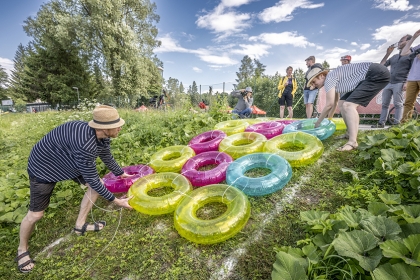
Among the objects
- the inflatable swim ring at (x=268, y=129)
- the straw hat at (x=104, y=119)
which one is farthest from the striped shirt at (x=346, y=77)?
the straw hat at (x=104, y=119)

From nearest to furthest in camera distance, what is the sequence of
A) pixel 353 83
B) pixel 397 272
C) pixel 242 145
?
pixel 397 272
pixel 353 83
pixel 242 145

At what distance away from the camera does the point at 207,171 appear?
119 inches

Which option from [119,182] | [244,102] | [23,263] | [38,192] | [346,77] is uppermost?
[346,77]

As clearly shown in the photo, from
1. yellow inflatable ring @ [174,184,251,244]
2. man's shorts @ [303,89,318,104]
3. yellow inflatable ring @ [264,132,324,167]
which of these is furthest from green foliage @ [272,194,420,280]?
man's shorts @ [303,89,318,104]

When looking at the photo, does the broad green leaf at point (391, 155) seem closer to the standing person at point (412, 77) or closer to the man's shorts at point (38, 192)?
the standing person at point (412, 77)

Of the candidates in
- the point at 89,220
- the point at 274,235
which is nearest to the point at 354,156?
the point at 274,235

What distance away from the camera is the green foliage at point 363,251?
1.09m

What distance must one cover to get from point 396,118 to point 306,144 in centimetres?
273

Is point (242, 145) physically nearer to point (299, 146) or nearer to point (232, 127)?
point (299, 146)

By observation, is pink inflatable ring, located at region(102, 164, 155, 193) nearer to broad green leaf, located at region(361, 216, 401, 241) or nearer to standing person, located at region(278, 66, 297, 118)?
broad green leaf, located at region(361, 216, 401, 241)

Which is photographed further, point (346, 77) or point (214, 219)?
point (346, 77)

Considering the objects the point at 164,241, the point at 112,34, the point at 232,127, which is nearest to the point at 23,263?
the point at 164,241

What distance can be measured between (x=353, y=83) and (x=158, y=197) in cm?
338

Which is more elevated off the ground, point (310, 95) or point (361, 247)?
point (310, 95)
